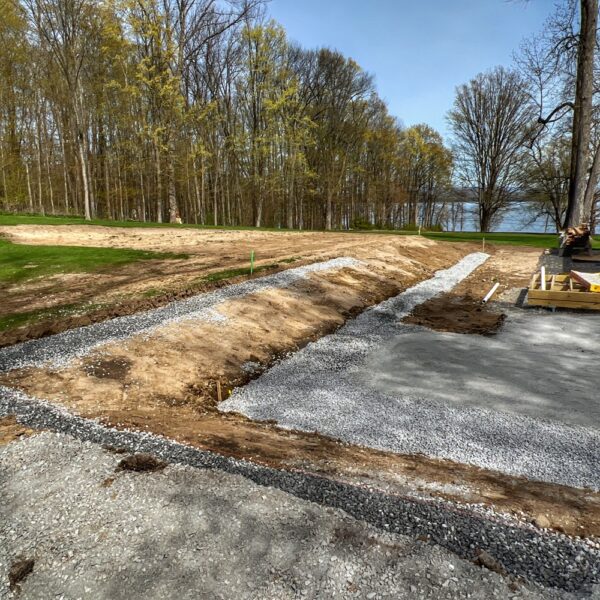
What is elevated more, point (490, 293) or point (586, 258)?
point (586, 258)

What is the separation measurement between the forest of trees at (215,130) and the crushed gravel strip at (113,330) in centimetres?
1563

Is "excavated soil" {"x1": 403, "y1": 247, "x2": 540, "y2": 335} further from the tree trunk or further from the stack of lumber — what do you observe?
the tree trunk

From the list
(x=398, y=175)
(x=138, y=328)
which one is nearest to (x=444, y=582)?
(x=138, y=328)

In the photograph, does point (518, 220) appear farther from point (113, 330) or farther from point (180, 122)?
point (113, 330)

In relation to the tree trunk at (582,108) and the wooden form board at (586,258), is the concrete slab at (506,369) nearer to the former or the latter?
the wooden form board at (586,258)

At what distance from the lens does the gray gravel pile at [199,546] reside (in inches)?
80.1

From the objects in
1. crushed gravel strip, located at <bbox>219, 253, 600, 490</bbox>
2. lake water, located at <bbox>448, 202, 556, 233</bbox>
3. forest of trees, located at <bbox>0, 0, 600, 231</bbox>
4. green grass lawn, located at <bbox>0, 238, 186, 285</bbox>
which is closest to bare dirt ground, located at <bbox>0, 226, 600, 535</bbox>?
crushed gravel strip, located at <bbox>219, 253, 600, 490</bbox>

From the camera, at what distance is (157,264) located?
34.8 feet

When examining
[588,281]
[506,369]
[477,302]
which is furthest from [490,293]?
[506,369]

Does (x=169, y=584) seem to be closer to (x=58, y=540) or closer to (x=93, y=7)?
(x=58, y=540)

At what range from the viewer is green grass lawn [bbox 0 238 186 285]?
948 centimetres

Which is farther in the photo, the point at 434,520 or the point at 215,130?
the point at 215,130

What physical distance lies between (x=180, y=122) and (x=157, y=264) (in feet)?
52.4

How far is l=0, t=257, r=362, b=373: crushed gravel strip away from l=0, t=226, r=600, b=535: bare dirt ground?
0.23 m
